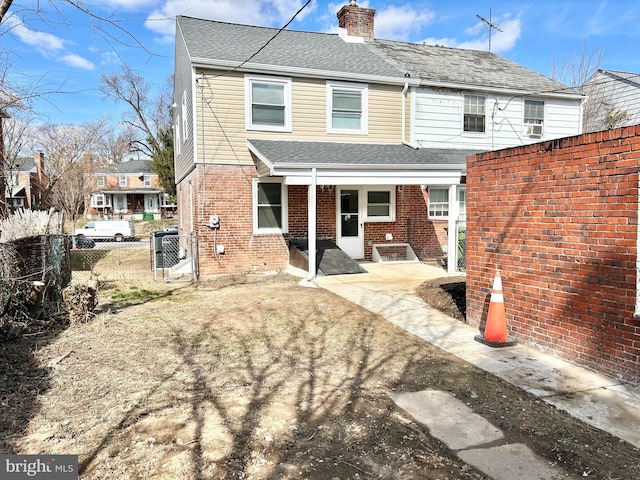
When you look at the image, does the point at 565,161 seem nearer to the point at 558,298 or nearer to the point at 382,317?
the point at 558,298

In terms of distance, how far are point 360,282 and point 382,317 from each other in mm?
3214

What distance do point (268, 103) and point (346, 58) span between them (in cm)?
337

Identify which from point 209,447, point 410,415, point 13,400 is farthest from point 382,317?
point 13,400

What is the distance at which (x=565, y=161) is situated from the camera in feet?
16.4

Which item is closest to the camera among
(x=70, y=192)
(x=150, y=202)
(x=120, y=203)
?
(x=70, y=192)

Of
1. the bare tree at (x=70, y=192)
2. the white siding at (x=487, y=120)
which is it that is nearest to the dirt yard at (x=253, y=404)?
the white siding at (x=487, y=120)


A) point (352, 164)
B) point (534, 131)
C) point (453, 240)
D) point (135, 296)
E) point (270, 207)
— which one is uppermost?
point (534, 131)

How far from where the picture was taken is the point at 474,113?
14570 mm

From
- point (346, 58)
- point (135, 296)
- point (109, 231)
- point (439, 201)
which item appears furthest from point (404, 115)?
point (109, 231)

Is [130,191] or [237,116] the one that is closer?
[237,116]

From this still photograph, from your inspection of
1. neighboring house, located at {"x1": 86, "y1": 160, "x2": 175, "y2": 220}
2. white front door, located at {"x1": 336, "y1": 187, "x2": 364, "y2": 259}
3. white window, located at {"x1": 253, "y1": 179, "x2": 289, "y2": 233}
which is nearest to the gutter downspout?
white front door, located at {"x1": 336, "y1": 187, "x2": 364, "y2": 259}

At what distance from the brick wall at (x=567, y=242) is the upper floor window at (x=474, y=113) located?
8.85 meters

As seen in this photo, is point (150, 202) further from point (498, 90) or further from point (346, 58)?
point (498, 90)

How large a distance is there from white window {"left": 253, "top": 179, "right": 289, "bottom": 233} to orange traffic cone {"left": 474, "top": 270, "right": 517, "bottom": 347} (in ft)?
25.1
